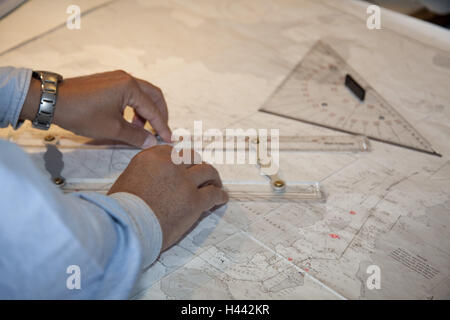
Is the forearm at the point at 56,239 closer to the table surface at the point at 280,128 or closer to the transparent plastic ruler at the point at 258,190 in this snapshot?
the table surface at the point at 280,128

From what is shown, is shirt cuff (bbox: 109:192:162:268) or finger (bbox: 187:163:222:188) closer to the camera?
shirt cuff (bbox: 109:192:162:268)

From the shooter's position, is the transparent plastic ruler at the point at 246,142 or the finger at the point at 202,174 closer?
the finger at the point at 202,174

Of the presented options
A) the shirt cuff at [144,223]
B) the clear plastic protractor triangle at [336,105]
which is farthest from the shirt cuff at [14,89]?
the clear plastic protractor triangle at [336,105]

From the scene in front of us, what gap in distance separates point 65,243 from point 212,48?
111 centimetres

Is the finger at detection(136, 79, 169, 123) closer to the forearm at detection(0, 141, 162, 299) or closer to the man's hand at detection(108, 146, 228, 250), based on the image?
the man's hand at detection(108, 146, 228, 250)

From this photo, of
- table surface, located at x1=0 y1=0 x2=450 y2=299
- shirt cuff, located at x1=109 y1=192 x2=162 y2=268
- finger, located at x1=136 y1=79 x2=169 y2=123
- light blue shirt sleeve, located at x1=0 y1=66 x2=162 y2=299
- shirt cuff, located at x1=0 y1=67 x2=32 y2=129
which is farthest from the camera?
finger, located at x1=136 y1=79 x2=169 y2=123

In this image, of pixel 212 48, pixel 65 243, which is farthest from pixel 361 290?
pixel 212 48

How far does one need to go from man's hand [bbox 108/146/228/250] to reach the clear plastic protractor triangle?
18.7 inches

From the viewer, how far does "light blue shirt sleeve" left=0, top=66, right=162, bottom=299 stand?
0.60 meters

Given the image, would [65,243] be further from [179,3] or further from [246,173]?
[179,3]

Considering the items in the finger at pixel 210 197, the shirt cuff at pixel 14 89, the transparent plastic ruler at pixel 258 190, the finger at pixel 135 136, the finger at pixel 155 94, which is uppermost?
the shirt cuff at pixel 14 89

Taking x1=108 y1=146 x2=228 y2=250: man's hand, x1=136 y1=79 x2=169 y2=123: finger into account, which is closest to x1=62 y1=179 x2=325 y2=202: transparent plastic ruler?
x1=108 y1=146 x2=228 y2=250: man's hand

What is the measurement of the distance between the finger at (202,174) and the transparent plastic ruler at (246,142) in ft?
0.75

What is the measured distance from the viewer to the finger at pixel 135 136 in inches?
43.8
